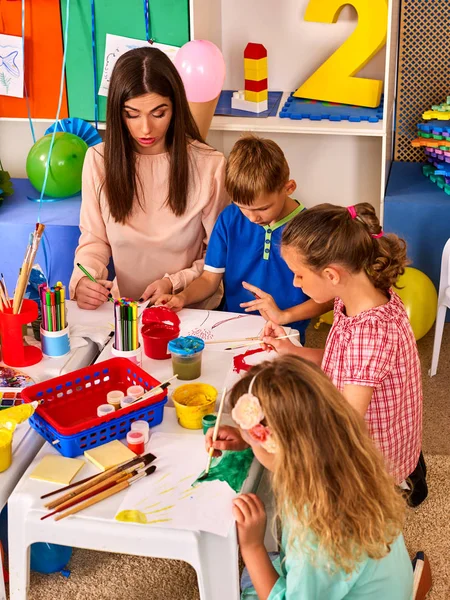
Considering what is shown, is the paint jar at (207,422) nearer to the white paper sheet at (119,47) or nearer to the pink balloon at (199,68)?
the pink balloon at (199,68)

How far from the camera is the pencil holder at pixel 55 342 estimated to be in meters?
1.69

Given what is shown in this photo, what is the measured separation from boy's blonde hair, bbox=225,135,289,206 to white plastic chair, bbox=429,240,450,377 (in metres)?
0.89

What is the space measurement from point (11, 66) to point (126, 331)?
1534 mm

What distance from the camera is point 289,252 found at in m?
1.60

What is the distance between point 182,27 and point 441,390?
4.83 ft

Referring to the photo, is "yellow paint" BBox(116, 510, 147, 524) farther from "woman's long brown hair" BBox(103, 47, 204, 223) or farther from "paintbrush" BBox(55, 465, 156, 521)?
"woman's long brown hair" BBox(103, 47, 204, 223)

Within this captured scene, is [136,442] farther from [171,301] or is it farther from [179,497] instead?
[171,301]

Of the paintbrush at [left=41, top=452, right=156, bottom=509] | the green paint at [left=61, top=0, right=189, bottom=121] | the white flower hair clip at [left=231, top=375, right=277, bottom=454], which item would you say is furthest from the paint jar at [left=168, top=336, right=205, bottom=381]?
the green paint at [left=61, top=0, right=189, bottom=121]

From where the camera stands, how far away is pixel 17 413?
138cm

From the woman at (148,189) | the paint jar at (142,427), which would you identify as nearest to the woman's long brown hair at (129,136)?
the woman at (148,189)

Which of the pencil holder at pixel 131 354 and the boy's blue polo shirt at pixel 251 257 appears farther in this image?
the boy's blue polo shirt at pixel 251 257

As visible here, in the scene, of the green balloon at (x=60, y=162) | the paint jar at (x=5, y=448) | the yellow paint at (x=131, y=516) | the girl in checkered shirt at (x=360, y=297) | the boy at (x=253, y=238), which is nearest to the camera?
the yellow paint at (x=131, y=516)

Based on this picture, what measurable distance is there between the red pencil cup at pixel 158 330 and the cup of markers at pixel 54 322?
6.8 inches

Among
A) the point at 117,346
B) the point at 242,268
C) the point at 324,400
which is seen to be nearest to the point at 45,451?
the point at 117,346
